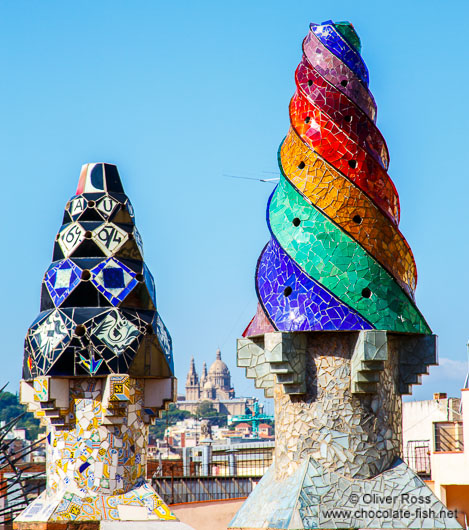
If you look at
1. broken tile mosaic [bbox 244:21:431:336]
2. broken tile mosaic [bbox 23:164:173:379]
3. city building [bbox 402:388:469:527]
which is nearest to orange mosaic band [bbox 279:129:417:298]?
broken tile mosaic [bbox 244:21:431:336]

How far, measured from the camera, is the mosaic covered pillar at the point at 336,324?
1146cm

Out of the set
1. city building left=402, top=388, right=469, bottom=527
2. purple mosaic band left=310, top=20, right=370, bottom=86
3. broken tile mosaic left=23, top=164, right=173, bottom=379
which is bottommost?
city building left=402, top=388, right=469, bottom=527

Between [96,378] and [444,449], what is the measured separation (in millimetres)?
9839

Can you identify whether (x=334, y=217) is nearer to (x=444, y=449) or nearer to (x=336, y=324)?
(x=336, y=324)

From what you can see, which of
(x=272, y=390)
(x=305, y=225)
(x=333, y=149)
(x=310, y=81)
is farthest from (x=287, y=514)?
(x=310, y=81)

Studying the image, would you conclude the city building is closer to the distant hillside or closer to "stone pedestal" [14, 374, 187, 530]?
"stone pedestal" [14, 374, 187, 530]

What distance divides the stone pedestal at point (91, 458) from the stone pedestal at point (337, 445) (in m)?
2.48

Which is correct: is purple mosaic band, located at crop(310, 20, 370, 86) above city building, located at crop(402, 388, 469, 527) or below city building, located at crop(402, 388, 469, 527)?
above

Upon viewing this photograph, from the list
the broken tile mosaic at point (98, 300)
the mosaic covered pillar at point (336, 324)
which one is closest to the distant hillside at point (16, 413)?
the broken tile mosaic at point (98, 300)

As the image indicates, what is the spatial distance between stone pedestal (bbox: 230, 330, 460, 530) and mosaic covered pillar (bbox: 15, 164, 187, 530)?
8.50 ft

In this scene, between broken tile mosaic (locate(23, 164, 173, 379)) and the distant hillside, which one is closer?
broken tile mosaic (locate(23, 164, 173, 379))

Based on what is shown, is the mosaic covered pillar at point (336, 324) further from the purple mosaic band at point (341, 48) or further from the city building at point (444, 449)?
the city building at point (444, 449)

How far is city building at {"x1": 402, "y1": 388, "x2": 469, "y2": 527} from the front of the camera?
19.1 m

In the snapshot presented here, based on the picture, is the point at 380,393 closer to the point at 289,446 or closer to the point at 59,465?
the point at 289,446
